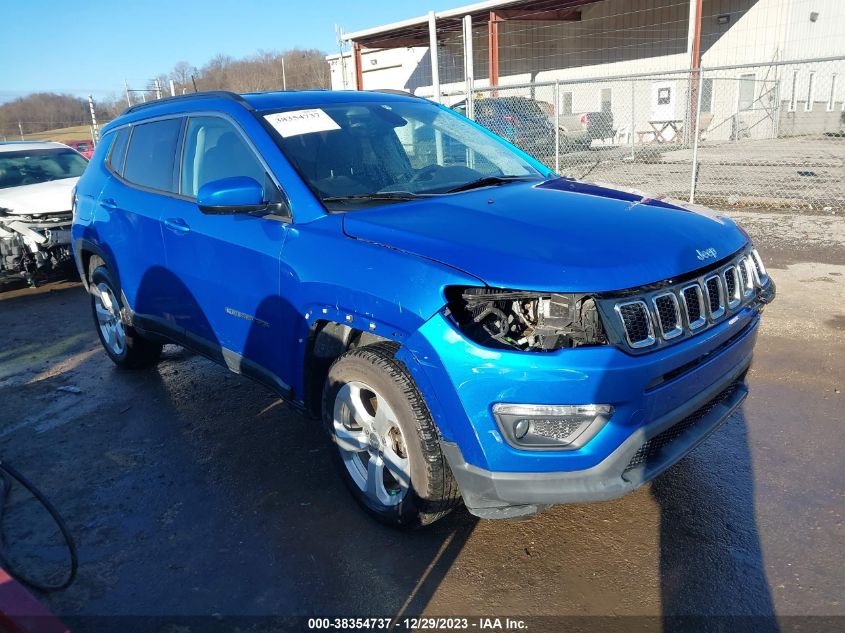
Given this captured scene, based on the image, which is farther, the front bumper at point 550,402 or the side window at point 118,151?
the side window at point 118,151

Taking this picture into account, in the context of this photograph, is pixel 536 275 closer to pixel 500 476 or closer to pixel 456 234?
pixel 456 234

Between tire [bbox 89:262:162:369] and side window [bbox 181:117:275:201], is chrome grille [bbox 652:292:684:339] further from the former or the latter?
tire [bbox 89:262:162:369]

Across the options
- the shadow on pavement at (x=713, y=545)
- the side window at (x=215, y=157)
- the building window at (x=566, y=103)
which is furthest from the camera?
the building window at (x=566, y=103)

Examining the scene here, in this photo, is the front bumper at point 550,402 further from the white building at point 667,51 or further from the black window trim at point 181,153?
the white building at point 667,51

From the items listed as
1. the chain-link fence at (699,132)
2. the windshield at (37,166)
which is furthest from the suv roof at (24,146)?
the chain-link fence at (699,132)

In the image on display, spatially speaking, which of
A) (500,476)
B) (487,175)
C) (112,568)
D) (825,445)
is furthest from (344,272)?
(825,445)

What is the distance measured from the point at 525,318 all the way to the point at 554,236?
0.38 metres

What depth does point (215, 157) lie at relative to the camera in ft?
12.4

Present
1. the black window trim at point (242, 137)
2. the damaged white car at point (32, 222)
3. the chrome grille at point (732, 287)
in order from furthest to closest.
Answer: the damaged white car at point (32, 222)
the black window trim at point (242, 137)
the chrome grille at point (732, 287)

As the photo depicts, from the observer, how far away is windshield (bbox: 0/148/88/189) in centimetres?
909

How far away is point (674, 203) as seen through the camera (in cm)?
333

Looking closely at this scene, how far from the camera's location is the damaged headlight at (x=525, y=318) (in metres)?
2.40

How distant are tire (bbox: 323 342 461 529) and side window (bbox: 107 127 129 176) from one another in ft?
9.30

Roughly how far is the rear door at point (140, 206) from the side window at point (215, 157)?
180mm
